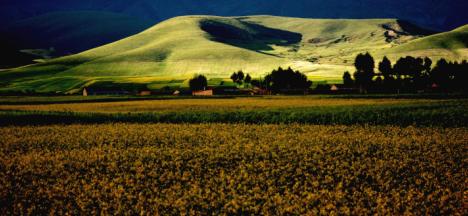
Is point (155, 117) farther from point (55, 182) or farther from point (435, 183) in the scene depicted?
point (435, 183)

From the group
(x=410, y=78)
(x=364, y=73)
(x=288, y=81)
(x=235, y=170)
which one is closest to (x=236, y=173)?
(x=235, y=170)

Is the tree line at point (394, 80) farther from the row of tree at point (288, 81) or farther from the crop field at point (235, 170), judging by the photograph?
the crop field at point (235, 170)

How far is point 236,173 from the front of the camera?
21672mm

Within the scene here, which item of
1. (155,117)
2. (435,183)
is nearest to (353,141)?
(435,183)

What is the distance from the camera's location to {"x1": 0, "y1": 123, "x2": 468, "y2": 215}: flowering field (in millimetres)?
16688

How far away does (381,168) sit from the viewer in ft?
72.5

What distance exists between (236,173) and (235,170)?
35 centimetres

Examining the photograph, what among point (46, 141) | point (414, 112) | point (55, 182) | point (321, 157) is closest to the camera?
point (55, 182)

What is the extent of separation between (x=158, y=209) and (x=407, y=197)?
1006cm

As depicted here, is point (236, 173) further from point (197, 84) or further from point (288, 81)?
point (197, 84)

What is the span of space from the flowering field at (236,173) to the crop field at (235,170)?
0.06 metres

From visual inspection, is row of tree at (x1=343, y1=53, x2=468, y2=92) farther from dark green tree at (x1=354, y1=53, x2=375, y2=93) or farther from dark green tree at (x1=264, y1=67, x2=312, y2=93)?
dark green tree at (x1=264, y1=67, x2=312, y2=93)

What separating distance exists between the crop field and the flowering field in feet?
0.21

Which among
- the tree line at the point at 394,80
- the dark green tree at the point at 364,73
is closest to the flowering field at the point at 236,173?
the tree line at the point at 394,80
